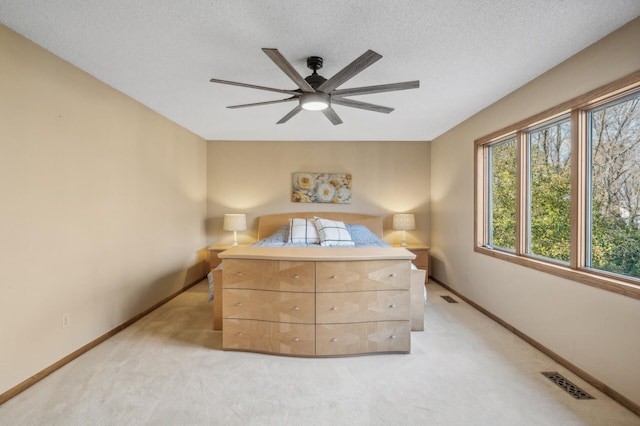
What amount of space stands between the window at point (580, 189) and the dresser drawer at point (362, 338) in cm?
139

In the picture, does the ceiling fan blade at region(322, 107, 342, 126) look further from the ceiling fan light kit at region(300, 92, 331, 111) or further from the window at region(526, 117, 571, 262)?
the window at region(526, 117, 571, 262)

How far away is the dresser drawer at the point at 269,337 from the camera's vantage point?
2236 millimetres

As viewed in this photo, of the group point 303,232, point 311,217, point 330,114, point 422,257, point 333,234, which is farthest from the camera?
point 311,217

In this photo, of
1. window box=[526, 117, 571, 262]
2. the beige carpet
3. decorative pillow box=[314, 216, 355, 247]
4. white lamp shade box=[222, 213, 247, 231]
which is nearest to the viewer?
the beige carpet

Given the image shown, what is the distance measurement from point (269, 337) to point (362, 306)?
32.1 inches

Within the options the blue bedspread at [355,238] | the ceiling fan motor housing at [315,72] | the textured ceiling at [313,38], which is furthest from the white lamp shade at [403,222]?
the ceiling fan motor housing at [315,72]

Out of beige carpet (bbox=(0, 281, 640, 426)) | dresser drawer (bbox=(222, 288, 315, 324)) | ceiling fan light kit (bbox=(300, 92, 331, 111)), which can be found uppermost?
ceiling fan light kit (bbox=(300, 92, 331, 111))

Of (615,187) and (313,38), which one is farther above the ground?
(313,38)

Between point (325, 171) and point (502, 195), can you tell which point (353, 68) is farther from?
point (325, 171)

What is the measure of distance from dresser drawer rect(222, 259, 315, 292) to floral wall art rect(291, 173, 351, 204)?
103 inches

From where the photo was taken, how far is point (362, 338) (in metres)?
2.25

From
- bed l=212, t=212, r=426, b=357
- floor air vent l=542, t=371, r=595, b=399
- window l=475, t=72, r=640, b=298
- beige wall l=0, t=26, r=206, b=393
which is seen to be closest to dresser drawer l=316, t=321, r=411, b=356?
bed l=212, t=212, r=426, b=357

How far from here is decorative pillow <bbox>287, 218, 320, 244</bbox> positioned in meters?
4.05

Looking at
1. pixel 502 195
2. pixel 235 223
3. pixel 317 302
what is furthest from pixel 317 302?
pixel 235 223
